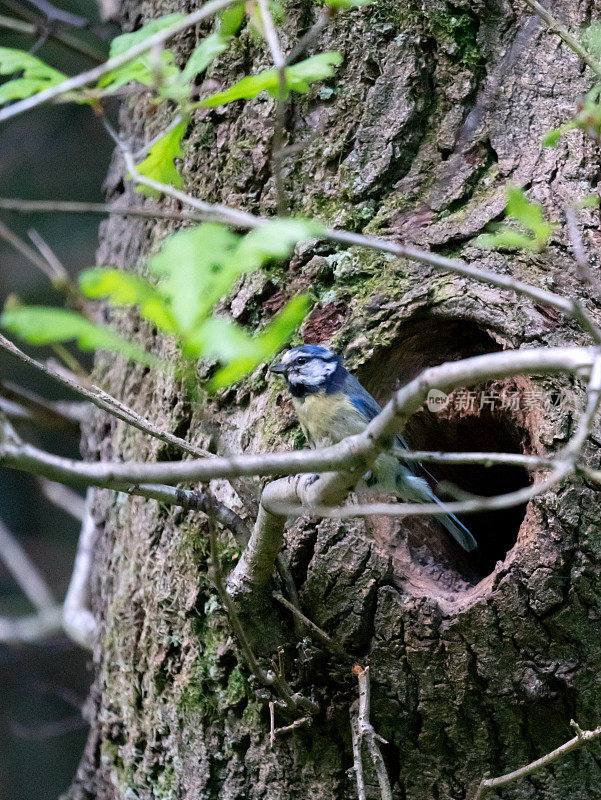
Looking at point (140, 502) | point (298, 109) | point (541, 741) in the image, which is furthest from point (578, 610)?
point (298, 109)

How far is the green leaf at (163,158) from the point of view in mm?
1873

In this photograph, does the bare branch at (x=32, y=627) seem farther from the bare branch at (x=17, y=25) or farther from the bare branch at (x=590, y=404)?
the bare branch at (x=590, y=404)

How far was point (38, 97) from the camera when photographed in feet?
5.68

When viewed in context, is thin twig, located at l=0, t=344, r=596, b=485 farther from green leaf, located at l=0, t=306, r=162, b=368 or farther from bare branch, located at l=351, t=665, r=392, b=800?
bare branch, located at l=351, t=665, r=392, b=800

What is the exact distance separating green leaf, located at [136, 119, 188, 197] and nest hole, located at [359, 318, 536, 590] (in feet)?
3.23

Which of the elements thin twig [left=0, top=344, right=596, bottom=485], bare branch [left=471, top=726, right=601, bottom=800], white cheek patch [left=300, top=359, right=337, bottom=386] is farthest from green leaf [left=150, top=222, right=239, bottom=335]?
bare branch [left=471, top=726, right=601, bottom=800]

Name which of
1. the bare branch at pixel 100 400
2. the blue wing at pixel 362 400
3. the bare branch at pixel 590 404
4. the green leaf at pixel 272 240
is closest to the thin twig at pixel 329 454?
the bare branch at pixel 590 404

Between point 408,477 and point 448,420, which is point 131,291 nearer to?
point 448,420

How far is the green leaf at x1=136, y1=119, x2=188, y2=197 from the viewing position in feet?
6.15

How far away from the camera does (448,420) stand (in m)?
3.06

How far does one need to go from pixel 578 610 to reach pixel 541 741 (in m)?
0.40

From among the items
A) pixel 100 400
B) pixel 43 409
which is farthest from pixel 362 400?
pixel 43 409

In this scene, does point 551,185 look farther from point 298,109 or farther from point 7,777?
point 7,777

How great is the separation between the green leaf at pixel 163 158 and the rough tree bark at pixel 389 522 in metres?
0.80
